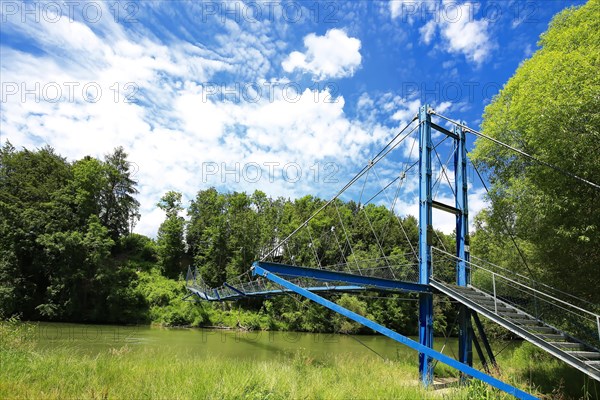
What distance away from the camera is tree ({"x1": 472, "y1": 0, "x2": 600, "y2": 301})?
6918 mm

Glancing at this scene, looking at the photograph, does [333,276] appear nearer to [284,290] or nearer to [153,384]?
[153,384]

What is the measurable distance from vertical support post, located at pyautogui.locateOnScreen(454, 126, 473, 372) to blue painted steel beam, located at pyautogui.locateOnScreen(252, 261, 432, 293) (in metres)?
1.22

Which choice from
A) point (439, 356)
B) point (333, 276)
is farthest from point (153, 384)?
point (439, 356)

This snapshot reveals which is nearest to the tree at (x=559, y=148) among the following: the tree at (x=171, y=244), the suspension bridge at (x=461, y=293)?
the suspension bridge at (x=461, y=293)

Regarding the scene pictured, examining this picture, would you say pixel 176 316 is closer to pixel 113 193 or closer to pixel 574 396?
pixel 113 193

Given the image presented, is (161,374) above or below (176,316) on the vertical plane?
above

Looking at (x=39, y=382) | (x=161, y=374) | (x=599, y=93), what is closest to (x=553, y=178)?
(x=599, y=93)

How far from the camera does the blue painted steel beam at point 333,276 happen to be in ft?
24.5

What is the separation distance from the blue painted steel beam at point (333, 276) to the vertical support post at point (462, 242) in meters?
1.22

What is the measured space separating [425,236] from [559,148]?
115 inches

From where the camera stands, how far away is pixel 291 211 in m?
31.7

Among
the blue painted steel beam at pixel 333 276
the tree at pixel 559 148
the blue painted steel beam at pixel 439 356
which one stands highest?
the tree at pixel 559 148

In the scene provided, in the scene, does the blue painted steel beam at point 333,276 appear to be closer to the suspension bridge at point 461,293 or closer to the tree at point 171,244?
the suspension bridge at point 461,293

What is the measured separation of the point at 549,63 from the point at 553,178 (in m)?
2.25
